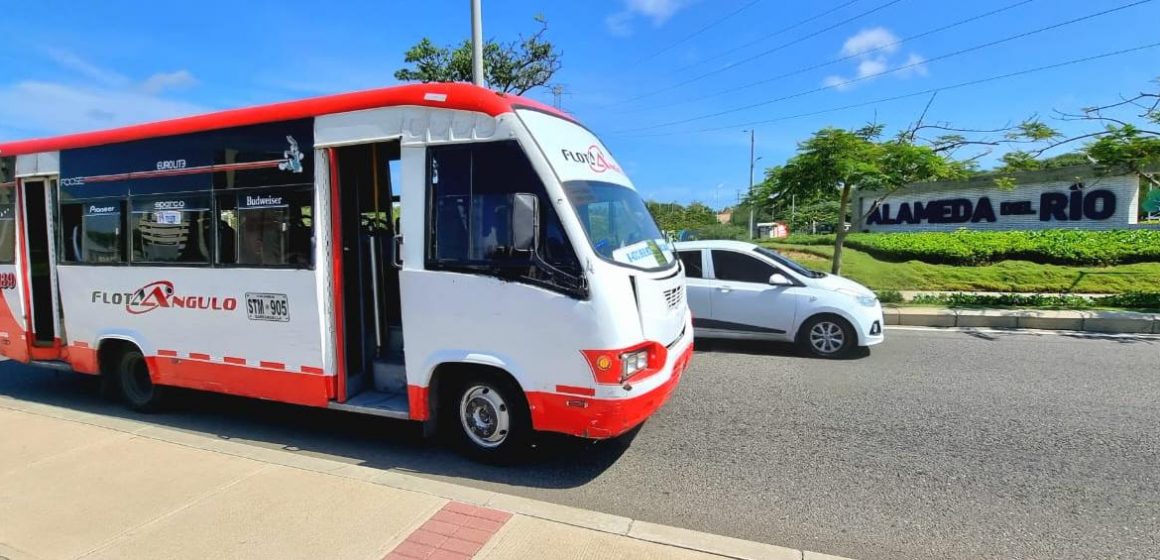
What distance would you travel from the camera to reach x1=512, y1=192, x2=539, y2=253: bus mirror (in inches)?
162

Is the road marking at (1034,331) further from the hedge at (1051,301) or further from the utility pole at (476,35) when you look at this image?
the utility pole at (476,35)

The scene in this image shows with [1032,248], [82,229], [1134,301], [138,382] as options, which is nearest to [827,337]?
[1134,301]

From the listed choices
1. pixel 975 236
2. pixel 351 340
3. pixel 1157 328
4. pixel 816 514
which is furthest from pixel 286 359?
pixel 975 236

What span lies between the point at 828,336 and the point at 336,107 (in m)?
6.50

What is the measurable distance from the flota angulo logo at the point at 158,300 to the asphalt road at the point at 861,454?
117 cm

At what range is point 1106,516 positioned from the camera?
3.79 meters

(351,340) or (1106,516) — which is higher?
(351,340)

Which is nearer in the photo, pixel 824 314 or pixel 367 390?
pixel 367 390

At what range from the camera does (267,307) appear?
5168 mm

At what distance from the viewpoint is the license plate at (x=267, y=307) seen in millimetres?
5094

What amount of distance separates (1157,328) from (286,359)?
12.4 meters

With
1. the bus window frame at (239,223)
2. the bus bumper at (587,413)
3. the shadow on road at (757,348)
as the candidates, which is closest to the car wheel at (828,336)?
the shadow on road at (757,348)

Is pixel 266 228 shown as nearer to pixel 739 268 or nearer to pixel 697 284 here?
pixel 697 284

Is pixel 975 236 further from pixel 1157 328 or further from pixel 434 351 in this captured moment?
pixel 434 351
